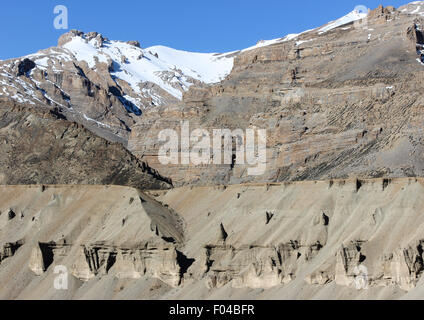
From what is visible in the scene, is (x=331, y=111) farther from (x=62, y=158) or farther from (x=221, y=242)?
(x=221, y=242)

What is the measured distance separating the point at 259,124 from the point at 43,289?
263 ft

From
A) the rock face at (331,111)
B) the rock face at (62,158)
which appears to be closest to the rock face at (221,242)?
the rock face at (62,158)

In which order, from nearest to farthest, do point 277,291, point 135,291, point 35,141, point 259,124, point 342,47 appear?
point 277,291, point 135,291, point 35,141, point 259,124, point 342,47

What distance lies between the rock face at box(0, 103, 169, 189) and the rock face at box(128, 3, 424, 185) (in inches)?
813

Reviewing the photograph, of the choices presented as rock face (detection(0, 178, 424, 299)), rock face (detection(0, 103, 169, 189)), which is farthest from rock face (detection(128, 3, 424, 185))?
rock face (detection(0, 178, 424, 299))

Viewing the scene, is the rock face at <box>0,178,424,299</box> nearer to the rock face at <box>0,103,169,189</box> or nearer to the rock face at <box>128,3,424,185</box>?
the rock face at <box>0,103,169,189</box>

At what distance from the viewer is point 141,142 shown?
643 feet

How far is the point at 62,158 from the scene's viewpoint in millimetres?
155250

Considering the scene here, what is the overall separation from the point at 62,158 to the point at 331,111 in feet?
137

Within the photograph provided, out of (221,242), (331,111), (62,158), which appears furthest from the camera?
(331,111)

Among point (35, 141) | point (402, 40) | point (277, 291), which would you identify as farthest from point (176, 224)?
point (402, 40)

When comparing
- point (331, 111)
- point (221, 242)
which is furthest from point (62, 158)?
point (221, 242)

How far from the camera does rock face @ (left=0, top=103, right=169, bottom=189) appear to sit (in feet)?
486

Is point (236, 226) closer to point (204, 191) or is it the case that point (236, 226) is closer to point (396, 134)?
point (204, 191)
